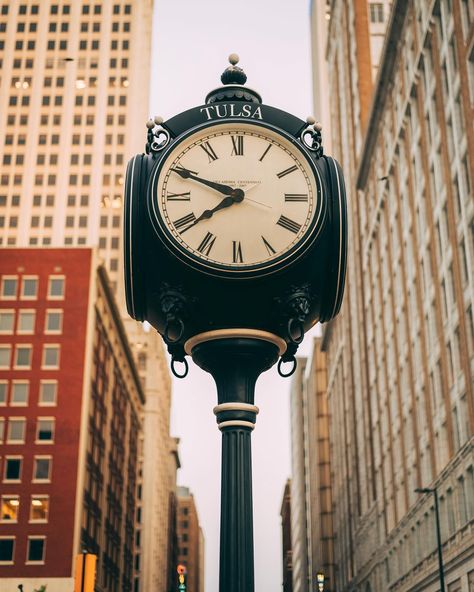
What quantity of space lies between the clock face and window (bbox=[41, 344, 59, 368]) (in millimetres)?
72962

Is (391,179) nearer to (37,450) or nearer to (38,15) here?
(37,450)

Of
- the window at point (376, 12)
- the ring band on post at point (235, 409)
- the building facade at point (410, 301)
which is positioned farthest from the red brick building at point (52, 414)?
the ring band on post at point (235, 409)

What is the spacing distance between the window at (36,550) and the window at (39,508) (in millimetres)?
1482

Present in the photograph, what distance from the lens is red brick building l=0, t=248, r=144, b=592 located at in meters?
70.8

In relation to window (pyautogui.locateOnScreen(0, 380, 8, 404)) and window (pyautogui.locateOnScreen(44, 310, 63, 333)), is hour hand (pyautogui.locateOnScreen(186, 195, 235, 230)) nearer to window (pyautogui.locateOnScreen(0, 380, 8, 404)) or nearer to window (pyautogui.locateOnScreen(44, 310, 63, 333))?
window (pyautogui.locateOnScreen(0, 380, 8, 404))

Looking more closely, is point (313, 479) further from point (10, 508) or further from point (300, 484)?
point (10, 508)

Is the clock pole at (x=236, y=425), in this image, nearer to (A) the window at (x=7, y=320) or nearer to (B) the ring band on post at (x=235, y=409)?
(B) the ring band on post at (x=235, y=409)

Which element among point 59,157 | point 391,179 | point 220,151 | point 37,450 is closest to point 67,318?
point 37,450

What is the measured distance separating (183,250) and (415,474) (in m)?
57.0

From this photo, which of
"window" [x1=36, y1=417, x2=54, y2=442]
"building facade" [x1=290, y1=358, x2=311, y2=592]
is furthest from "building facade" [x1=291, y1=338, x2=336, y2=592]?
"window" [x1=36, y1=417, x2=54, y2=442]

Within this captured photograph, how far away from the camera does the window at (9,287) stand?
78312 millimetres

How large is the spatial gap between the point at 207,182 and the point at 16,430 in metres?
72.3

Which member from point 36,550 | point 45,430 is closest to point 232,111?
point 36,550

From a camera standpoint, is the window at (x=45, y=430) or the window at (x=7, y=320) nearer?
the window at (x=45, y=430)
